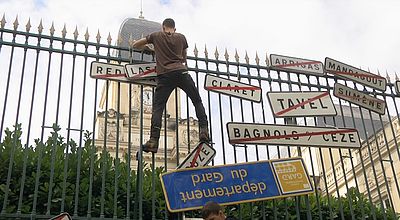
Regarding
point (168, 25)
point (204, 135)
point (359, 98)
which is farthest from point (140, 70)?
A: point (359, 98)

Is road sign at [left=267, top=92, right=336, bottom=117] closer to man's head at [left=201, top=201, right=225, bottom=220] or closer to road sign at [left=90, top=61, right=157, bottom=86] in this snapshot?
road sign at [left=90, top=61, right=157, bottom=86]

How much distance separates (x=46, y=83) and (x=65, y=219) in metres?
1.97

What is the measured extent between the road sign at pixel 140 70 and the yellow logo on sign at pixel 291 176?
204cm

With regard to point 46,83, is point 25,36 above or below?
above

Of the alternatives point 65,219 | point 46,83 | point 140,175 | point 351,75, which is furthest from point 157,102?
point 351,75

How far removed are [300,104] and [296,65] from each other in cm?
83

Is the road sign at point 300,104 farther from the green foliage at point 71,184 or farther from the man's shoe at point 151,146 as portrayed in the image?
the man's shoe at point 151,146

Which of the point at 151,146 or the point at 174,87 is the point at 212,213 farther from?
the point at 174,87

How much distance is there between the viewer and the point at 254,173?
19.0 ft

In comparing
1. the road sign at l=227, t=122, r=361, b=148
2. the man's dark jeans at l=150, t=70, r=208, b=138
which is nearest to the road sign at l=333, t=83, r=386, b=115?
the road sign at l=227, t=122, r=361, b=148

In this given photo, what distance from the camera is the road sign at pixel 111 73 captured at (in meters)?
6.25

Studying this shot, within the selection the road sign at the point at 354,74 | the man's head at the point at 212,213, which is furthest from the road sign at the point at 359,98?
the man's head at the point at 212,213

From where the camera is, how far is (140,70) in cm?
639

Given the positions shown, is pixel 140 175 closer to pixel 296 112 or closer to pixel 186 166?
pixel 186 166
